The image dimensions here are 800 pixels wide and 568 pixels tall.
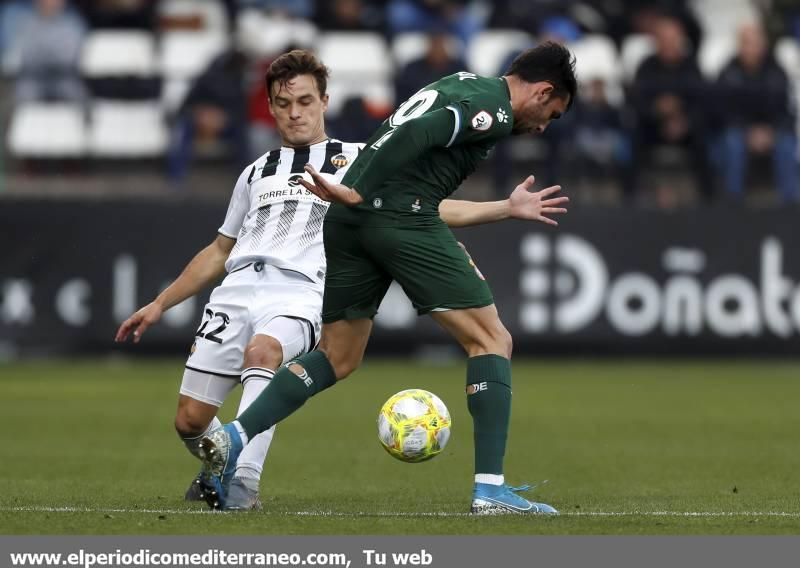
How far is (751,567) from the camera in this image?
20.4 ft

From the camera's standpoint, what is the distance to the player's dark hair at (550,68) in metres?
7.80

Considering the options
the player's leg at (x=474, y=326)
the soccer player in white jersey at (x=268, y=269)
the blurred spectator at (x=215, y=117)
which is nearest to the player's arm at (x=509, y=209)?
the soccer player in white jersey at (x=268, y=269)

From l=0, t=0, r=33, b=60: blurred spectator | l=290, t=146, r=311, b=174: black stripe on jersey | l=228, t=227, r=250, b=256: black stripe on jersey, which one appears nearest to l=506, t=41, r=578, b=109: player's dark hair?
l=290, t=146, r=311, b=174: black stripe on jersey

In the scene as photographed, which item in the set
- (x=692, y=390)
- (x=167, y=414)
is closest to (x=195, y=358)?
(x=167, y=414)

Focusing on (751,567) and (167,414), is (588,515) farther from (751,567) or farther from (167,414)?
(167,414)

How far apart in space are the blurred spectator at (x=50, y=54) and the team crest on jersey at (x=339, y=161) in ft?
33.7

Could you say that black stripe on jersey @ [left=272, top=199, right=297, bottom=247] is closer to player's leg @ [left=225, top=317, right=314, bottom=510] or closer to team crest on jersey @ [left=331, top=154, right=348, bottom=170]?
team crest on jersey @ [left=331, top=154, right=348, bottom=170]

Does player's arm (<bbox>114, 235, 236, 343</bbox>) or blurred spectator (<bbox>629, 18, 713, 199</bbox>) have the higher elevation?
blurred spectator (<bbox>629, 18, 713, 199</bbox>)

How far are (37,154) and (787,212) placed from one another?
27.3ft

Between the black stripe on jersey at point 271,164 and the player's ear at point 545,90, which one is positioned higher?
the player's ear at point 545,90

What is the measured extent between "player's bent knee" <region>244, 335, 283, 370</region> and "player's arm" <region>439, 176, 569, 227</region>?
104cm

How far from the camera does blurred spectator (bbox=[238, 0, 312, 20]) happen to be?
2027cm

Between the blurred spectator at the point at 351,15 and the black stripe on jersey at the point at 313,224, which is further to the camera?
the blurred spectator at the point at 351,15

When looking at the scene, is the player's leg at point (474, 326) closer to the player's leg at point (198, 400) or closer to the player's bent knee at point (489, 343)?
the player's bent knee at point (489, 343)
